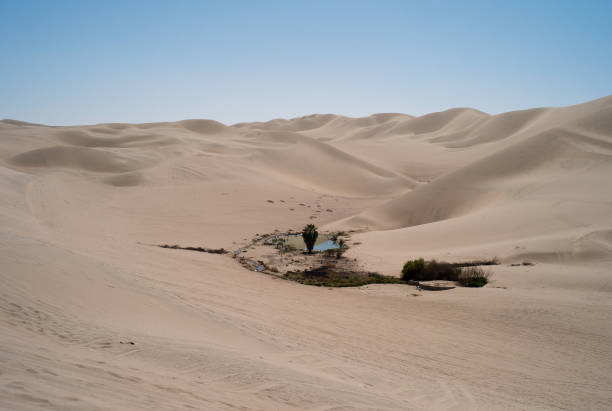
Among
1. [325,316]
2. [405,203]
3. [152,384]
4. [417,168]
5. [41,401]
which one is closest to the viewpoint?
[41,401]

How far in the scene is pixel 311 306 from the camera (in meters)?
10.8

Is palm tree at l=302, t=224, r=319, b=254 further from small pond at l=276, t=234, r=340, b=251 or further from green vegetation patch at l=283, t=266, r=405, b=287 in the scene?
green vegetation patch at l=283, t=266, r=405, b=287

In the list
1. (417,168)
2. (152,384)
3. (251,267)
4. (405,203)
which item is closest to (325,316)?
(152,384)

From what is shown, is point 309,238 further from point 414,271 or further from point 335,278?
point 414,271

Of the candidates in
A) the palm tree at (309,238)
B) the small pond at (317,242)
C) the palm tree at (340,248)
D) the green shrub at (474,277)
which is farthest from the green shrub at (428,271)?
the small pond at (317,242)

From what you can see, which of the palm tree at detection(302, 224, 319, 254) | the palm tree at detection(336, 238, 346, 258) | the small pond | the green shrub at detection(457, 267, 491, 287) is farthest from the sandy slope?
the palm tree at detection(302, 224, 319, 254)

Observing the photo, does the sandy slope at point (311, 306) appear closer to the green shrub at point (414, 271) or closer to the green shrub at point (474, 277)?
the green shrub at point (474, 277)

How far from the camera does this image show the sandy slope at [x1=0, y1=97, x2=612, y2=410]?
17.0 feet

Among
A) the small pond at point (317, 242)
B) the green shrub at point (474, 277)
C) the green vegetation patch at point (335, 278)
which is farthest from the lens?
the small pond at point (317, 242)

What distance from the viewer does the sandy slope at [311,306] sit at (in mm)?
5176

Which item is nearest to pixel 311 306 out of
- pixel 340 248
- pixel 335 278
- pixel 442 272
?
pixel 335 278

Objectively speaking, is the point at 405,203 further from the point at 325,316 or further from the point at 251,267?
the point at 325,316

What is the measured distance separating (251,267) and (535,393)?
11372 mm

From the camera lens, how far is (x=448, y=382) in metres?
6.81
